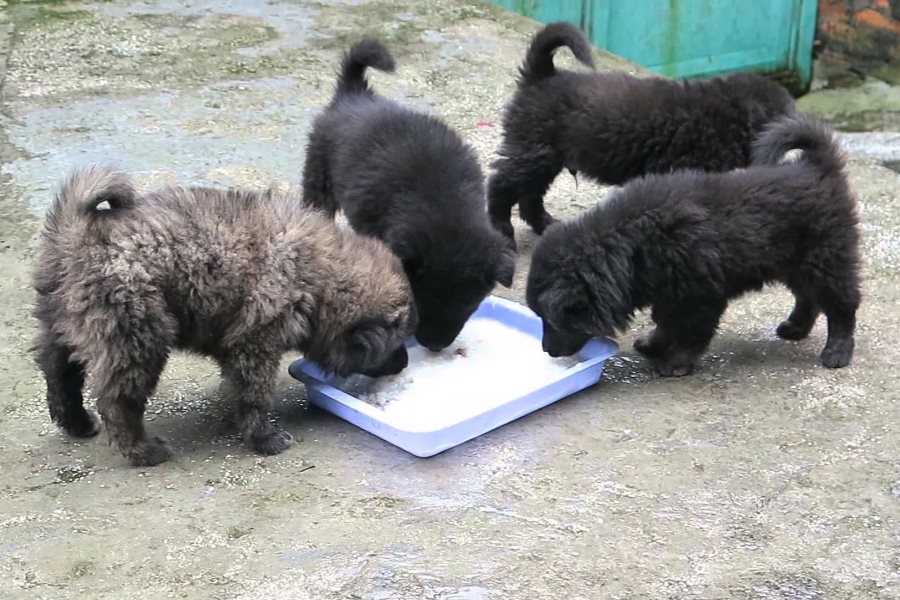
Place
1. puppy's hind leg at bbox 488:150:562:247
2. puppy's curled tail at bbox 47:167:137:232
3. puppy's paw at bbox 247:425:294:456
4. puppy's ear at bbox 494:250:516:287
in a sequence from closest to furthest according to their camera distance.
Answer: puppy's curled tail at bbox 47:167:137:232 → puppy's paw at bbox 247:425:294:456 → puppy's ear at bbox 494:250:516:287 → puppy's hind leg at bbox 488:150:562:247

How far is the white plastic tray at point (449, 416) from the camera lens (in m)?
3.47

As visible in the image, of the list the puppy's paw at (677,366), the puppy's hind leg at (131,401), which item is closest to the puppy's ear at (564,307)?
the puppy's paw at (677,366)

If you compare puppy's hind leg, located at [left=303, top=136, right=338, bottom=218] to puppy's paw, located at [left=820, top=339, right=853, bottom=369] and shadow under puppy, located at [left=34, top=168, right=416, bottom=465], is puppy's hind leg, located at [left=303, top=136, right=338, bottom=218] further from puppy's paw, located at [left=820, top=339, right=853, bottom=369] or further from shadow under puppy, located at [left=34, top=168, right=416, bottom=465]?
puppy's paw, located at [left=820, top=339, right=853, bottom=369]

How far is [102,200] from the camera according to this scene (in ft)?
10.9

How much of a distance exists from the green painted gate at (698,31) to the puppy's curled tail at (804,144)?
16.0 feet

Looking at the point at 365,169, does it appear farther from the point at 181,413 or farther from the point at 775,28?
the point at 775,28

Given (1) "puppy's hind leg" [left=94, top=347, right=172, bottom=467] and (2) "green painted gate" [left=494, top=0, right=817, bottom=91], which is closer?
(1) "puppy's hind leg" [left=94, top=347, right=172, bottom=467]

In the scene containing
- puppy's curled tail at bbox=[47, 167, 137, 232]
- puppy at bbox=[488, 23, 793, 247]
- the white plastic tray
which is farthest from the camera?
puppy at bbox=[488, 23, 793, 247]

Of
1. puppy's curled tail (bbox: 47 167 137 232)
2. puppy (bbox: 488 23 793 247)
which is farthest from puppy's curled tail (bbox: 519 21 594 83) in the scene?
puppy's curled tail (bbox: 47 167 137 232)

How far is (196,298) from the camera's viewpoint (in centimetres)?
341

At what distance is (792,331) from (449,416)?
157cm

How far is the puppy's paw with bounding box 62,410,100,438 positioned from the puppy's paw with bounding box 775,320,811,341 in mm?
2655

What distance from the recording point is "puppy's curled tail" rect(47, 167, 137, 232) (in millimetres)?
3285

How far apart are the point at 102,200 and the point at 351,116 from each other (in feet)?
5.43
